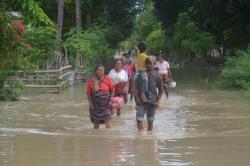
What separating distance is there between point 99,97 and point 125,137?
1494 mm

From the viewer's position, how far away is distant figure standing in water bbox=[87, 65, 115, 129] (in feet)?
45.8

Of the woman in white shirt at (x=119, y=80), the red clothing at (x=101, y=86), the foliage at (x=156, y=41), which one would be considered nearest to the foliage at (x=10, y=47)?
the red clothing at (x=101, y=86)

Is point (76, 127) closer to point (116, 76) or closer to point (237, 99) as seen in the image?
point (116, 76)

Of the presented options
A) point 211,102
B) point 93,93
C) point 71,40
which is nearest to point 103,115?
point 93,93

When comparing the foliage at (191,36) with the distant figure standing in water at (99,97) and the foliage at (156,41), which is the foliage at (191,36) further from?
the distant figure standing in water at (99,97)

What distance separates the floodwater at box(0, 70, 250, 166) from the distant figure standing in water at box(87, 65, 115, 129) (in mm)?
335

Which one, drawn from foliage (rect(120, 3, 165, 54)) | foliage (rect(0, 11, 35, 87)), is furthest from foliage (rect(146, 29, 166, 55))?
foliage (rect(0, 11, 35, 87))

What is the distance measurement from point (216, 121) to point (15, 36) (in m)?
7.49

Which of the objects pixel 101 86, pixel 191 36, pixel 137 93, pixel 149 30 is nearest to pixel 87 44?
pixel 191 36

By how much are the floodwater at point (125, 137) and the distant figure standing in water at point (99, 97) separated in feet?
1.10

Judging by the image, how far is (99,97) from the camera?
13930 mm

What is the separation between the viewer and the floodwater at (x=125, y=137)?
10.0 m

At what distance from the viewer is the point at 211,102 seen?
72.1 ft

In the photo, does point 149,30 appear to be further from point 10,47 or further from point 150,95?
point 10,47
